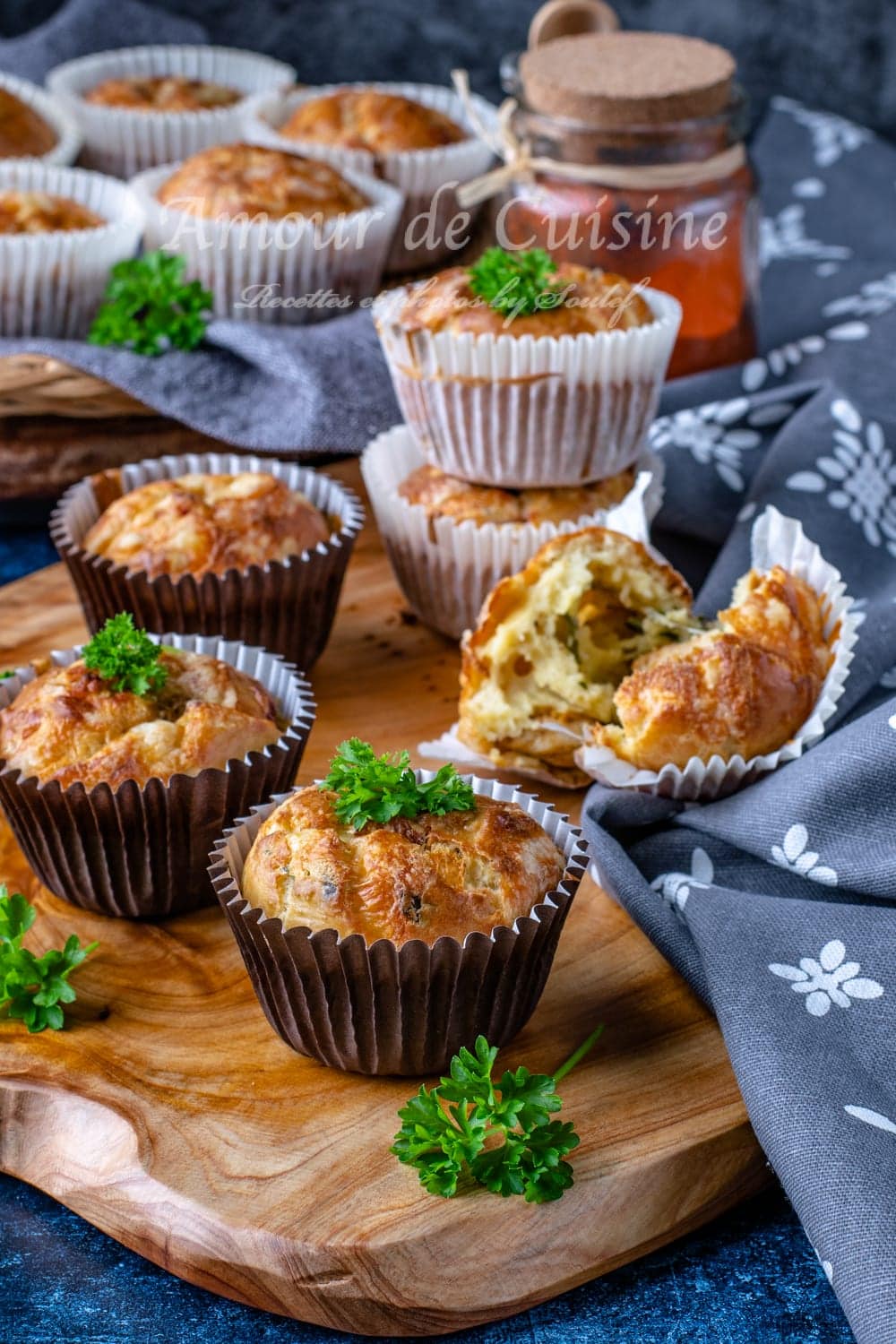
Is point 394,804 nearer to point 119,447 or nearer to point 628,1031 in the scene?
point 628,1031

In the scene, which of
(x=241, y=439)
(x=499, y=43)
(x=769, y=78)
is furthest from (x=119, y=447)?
(x=769, y=78)

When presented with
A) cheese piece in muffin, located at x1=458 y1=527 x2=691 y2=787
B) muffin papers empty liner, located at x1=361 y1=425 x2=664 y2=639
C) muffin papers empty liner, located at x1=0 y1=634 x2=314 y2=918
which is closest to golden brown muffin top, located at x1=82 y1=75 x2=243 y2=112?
muffin papers empty liner, located at x1=361 y1=425 x2=664 y2=639

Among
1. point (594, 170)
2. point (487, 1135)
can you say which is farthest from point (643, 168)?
point (487, 1135)

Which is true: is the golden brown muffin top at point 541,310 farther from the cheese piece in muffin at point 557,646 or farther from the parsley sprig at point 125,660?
the parsley sprig at point 125,660

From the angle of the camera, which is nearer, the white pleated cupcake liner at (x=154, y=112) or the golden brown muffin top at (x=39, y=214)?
the golden brown muffin top at (x=39, y=214)

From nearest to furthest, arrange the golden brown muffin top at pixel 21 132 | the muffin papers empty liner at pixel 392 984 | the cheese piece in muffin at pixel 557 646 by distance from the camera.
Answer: the muffin papers empty liner at pixel 392 984
the cheese piece in muffin at pixel 557 646
the golden brown muffin top at pixel 21 132

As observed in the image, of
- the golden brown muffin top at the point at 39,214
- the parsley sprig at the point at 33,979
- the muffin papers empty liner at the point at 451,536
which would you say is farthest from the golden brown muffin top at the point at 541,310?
the parsley sprig at the point at 33,979

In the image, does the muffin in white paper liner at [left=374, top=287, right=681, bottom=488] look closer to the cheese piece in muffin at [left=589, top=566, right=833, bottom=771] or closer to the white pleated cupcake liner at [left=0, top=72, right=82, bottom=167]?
the cheese piece in muffin at [left=589, top=566, right=833, bottom=771]
